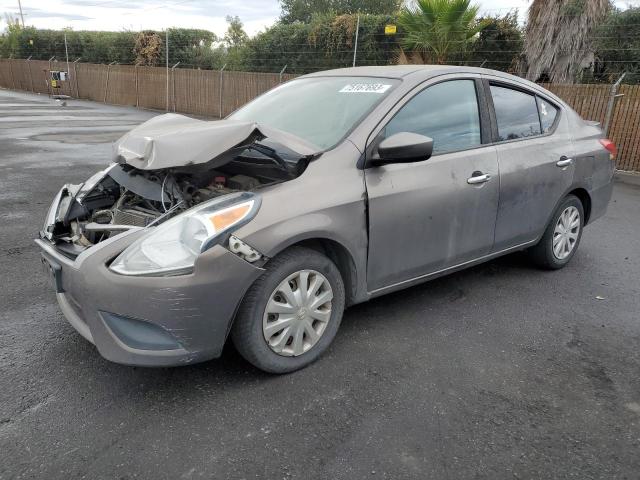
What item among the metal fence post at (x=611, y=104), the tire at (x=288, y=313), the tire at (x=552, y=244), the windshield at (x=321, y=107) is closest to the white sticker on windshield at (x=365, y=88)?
the windshield at (x=321, y=107)

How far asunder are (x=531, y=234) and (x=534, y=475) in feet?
7.85

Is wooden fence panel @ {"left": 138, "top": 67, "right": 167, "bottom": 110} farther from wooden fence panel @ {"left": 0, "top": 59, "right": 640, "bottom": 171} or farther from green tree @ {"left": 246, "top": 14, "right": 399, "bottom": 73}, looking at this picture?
green tree @ {"left": 246, "top": 14, "right": 399, "bottom": 73}

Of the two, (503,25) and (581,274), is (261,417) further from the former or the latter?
(503,25)

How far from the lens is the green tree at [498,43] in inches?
519

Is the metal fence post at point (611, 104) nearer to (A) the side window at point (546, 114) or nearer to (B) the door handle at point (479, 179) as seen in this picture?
(A) the side window at point (546, 114)

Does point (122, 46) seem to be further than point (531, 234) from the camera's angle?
Yes

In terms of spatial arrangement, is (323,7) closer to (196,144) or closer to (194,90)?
(194,90)

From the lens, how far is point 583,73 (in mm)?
11875

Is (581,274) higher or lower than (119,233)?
lower

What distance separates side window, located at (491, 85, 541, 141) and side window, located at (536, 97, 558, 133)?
0.07 m

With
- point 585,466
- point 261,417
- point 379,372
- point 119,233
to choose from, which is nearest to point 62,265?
point 119,233

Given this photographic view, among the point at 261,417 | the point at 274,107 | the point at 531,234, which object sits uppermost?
the point at 274,107

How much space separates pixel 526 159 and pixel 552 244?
2.96 feet

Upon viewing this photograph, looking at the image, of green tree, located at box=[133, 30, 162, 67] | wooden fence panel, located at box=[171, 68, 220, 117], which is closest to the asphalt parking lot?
wooden fence panel, located at box=[171, 68, 220, 117]
